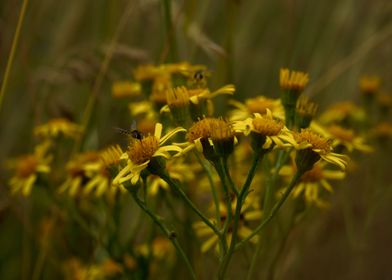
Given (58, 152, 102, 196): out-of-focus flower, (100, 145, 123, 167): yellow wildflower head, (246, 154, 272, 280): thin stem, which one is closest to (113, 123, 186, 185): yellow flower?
→ (100, 145, 123, 167): yellow wildflower head

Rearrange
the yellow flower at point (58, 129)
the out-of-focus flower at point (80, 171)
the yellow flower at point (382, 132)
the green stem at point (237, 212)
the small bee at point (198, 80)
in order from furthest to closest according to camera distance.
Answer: the yellow flower at point (382, 132), the yellow flower at point (58, 129), the out-of-focus flower at point (80, 171), the small bee at point (198, 80), the green stem at point (237, 212)

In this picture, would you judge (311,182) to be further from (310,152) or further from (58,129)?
(58,129)

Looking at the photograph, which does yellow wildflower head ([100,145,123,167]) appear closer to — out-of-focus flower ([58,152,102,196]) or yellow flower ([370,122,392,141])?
out-of-focus flower ([58,152,102,196])

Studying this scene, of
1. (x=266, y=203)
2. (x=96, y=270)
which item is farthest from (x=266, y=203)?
(x=96, y=270)

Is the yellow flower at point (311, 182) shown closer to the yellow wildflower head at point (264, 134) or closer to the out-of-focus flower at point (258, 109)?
the out-of-focus flower at point (258, 109)

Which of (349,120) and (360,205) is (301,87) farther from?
(360,205)

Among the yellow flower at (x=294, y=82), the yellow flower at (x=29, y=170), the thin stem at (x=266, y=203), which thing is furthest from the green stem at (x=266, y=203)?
the yellow flower at (x=29, y=170)

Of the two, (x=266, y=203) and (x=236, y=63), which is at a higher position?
(x=236, y=63)
